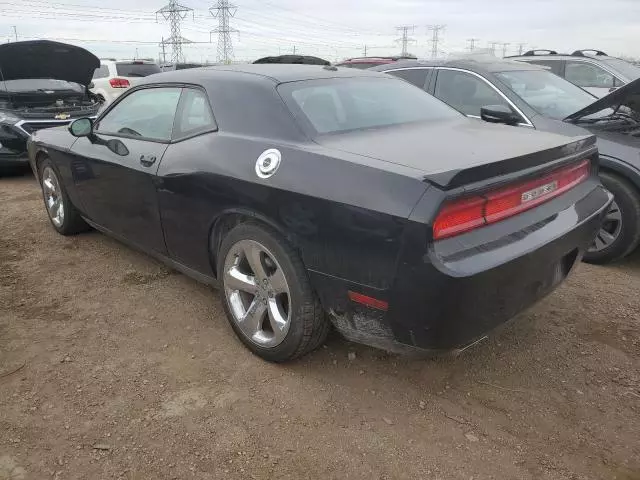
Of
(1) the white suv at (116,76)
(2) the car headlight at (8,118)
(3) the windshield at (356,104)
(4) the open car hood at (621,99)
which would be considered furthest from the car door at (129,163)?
(1) the white suv at (116,76)

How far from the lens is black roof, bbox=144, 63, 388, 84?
121 inches

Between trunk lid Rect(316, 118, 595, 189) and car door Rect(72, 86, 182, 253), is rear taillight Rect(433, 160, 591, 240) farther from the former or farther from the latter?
car door Rect(72, 86, 182, 253)

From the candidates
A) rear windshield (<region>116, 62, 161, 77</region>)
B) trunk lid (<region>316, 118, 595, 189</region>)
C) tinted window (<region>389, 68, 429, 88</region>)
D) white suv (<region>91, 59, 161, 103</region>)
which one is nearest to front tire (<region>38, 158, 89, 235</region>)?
trunk lid (<region>316, 118, 595, 189</region>)

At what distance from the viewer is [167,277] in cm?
394

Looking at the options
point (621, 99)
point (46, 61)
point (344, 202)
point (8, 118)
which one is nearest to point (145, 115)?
point (344, 202)

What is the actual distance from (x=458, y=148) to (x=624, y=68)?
8377 millimetres

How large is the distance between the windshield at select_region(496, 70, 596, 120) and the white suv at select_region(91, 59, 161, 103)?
28.7 ft

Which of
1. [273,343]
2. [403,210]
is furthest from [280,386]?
[403,210]

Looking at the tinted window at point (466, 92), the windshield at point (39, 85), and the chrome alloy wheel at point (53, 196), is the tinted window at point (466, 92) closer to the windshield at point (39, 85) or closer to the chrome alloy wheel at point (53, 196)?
the chrome alloy wheel at point (53, 196)

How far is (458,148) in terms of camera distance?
94.5 inches

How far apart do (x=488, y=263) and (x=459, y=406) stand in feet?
2.65

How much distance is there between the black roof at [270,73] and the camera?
3.09 metres

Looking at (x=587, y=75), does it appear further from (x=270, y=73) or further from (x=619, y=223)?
(x=270, y=73)

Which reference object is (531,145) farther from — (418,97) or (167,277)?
(167,277)
